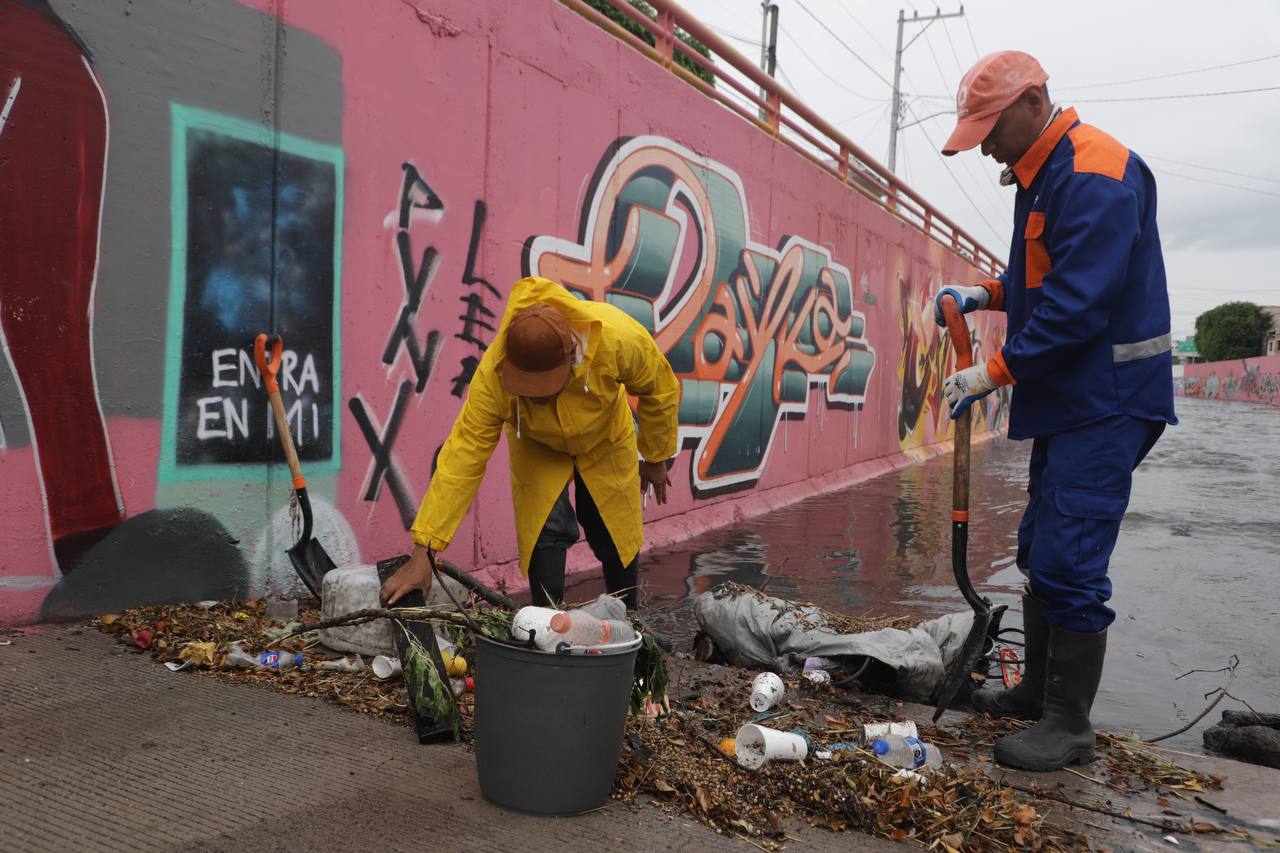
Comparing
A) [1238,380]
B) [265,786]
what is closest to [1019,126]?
[265,786]

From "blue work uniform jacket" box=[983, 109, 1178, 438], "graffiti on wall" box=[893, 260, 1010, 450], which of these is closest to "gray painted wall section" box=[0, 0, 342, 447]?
"blue work uniform jacket" box=[983, 109, 1178, 438]

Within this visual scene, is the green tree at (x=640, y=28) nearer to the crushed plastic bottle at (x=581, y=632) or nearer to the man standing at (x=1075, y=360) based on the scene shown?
the man standing at (x=1075, y=360)

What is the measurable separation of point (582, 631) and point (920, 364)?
15.3 m

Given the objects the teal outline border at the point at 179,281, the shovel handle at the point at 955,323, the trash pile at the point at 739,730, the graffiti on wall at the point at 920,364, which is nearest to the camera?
the trash pile at the point at 739,730

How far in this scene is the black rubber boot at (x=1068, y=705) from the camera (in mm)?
3094

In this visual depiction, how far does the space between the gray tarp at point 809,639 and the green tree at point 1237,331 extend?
246ft

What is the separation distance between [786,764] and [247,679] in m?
1.93

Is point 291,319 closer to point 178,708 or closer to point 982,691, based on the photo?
point 178,708

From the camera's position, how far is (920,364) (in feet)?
55.1

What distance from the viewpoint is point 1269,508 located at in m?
10.1

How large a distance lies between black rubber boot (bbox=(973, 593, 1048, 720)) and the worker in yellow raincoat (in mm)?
1487

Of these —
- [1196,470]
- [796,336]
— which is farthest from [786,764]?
[1196,470]

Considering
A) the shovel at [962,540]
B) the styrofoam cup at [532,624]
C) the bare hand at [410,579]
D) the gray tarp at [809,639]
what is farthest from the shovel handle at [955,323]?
the bare hand at [410,579]

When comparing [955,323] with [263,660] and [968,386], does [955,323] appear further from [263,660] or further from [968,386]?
[263,660]
